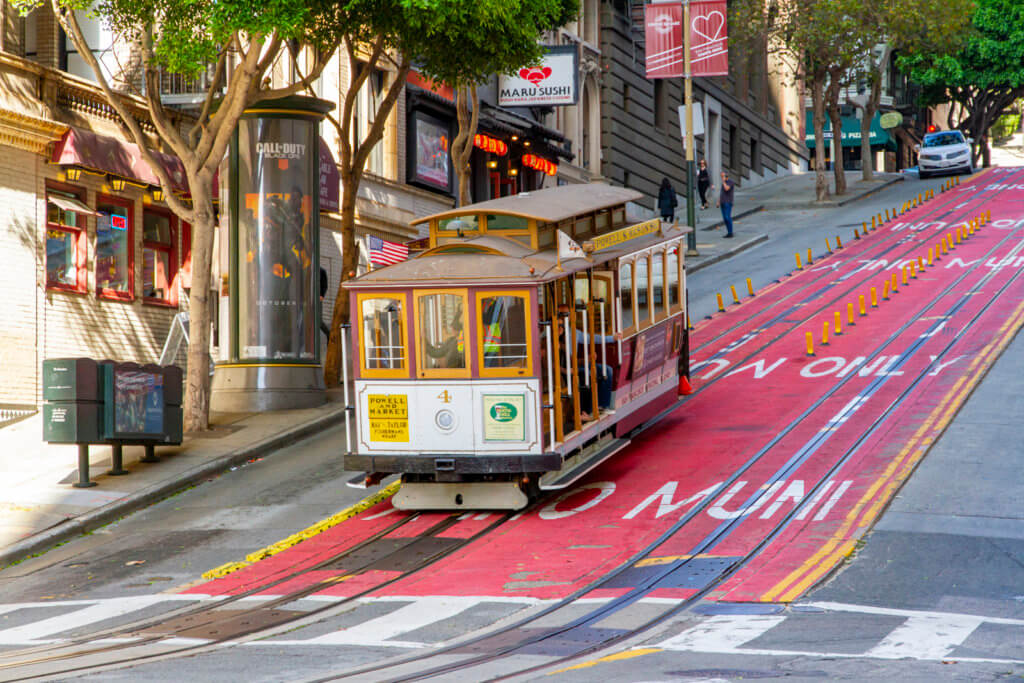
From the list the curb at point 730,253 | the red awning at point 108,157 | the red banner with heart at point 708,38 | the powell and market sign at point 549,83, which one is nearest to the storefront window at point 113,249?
the red awning at point 108,157

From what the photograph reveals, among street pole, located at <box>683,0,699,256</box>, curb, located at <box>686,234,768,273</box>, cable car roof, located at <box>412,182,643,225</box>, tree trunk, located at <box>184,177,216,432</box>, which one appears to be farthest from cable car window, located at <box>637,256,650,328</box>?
street pole, located at <box>683,0,699,256</box>

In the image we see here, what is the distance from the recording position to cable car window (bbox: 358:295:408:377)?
52.2ft

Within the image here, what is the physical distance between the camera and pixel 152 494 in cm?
1809

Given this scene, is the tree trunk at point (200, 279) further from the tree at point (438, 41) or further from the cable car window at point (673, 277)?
the cable car window at point (673, 277)

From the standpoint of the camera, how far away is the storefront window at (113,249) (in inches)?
994

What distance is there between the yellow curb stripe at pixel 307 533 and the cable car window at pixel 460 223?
3488 mm

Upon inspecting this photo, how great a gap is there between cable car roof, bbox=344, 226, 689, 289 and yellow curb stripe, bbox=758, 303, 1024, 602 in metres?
4.36

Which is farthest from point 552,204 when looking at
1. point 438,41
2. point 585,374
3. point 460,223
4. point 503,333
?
point 438,41

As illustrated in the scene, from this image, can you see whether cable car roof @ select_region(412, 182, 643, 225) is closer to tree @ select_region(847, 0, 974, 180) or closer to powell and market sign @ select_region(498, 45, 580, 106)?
powell and market sign @ select_region(498, 45, 580, 106)

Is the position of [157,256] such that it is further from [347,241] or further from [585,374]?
[585,374]

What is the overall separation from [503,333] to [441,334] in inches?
29.1

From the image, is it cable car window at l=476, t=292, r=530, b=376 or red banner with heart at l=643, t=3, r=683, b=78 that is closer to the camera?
cable car window at l=476, t=292, r=530, b=376

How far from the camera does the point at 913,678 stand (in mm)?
8609

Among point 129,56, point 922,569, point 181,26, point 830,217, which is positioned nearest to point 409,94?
point 129,56
